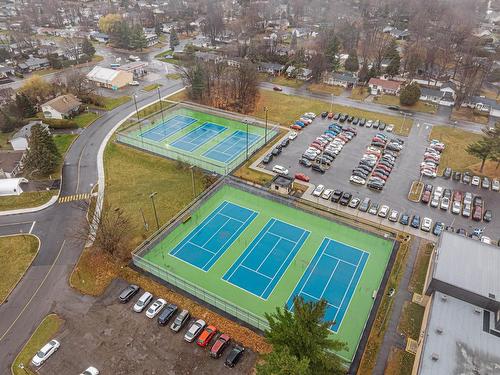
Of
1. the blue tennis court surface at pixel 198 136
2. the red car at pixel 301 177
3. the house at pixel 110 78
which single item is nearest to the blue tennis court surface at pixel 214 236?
the red car at pixel 301 177

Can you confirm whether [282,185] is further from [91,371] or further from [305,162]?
[91,371]

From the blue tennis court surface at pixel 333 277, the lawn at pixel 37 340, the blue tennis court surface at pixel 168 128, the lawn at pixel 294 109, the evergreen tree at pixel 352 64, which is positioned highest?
the evergreen tree at pixel 352 64

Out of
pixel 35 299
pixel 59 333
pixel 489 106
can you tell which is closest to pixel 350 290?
pixel 59 333

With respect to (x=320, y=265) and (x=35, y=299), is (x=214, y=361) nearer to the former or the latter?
(x=320, y=265)

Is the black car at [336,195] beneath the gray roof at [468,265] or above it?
beneath

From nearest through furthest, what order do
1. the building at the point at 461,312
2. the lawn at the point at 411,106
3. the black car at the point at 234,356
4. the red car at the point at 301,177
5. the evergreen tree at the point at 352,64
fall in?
the building at the point at 461,312, the black car at the point at 234,356, the red car at the point at 301,177, the lawn at the point at 411,106, the evergreen tree at the point at 352,64

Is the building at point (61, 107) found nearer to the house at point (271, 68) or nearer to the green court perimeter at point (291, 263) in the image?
the green court perimeter at point (291, 263)
